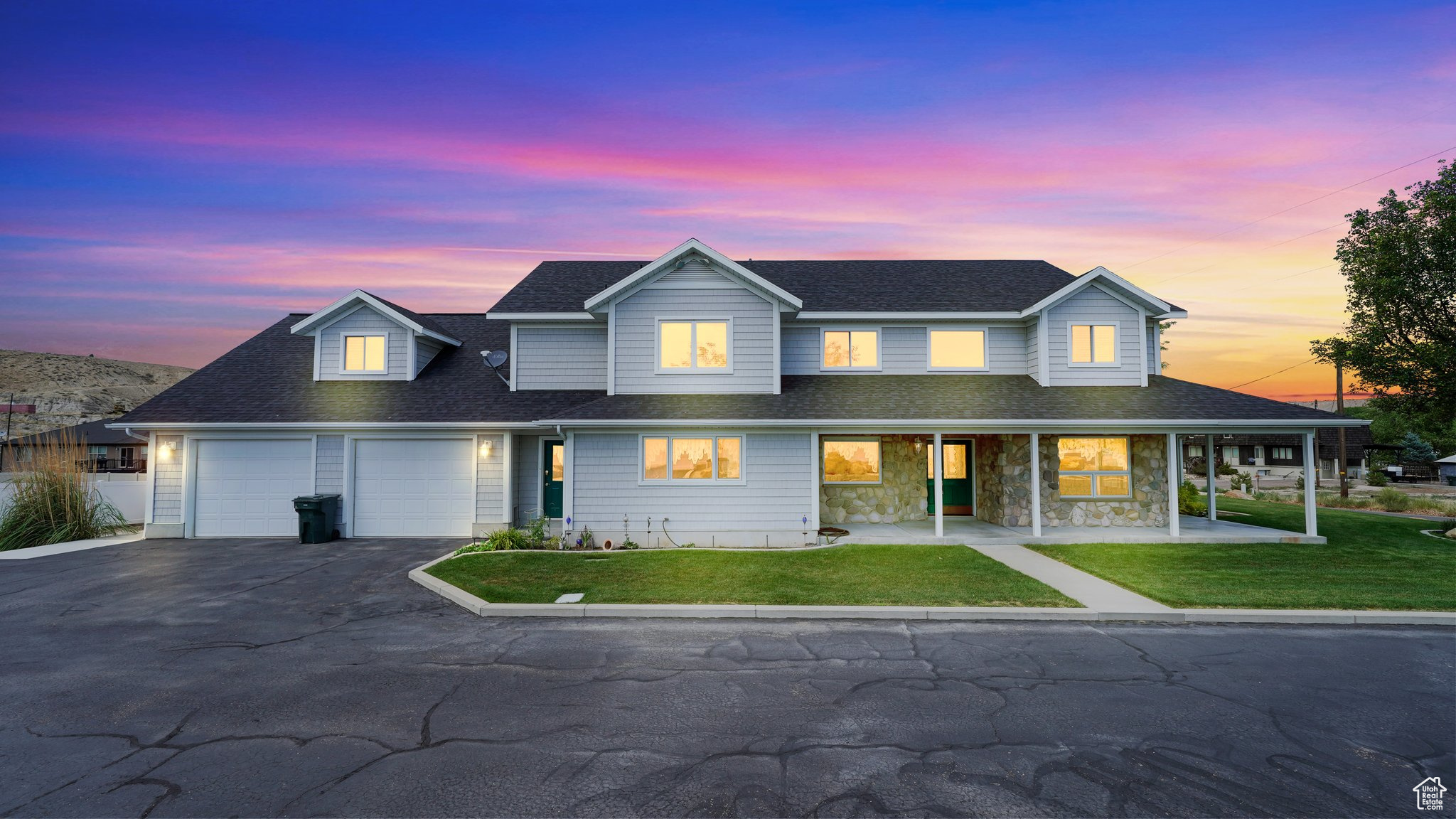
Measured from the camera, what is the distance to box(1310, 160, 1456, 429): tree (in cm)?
1628

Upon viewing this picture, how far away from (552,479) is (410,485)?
12.1ft

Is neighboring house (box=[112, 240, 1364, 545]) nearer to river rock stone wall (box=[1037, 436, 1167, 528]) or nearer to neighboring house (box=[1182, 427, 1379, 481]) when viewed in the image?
river rock stone wall (box=[1037, 436, 1167, 528])

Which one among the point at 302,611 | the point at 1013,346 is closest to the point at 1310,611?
the point at 1013,346

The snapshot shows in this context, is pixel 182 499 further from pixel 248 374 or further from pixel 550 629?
pixel 550 629

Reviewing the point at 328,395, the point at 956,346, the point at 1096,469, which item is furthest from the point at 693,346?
the point at 1096,469

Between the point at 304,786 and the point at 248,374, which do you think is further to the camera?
the point at 248,374

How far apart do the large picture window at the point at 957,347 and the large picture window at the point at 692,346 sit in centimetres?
636

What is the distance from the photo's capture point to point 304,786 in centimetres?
421

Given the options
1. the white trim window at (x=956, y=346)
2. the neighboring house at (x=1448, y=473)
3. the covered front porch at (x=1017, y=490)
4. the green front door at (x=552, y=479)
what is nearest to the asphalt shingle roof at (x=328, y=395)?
the green front door at (x=552, y=479)

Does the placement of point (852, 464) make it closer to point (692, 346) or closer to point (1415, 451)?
point (692, 346)

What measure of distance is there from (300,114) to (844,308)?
17.3 m

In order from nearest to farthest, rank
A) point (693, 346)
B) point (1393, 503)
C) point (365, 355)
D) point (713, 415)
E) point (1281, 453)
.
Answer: point (713, 415) < point (693, 346) < point (365, 355) < point (1393, 503) < point (1281, 453)

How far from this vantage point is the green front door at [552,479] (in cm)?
1650

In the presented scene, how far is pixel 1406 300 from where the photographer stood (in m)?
16.9
